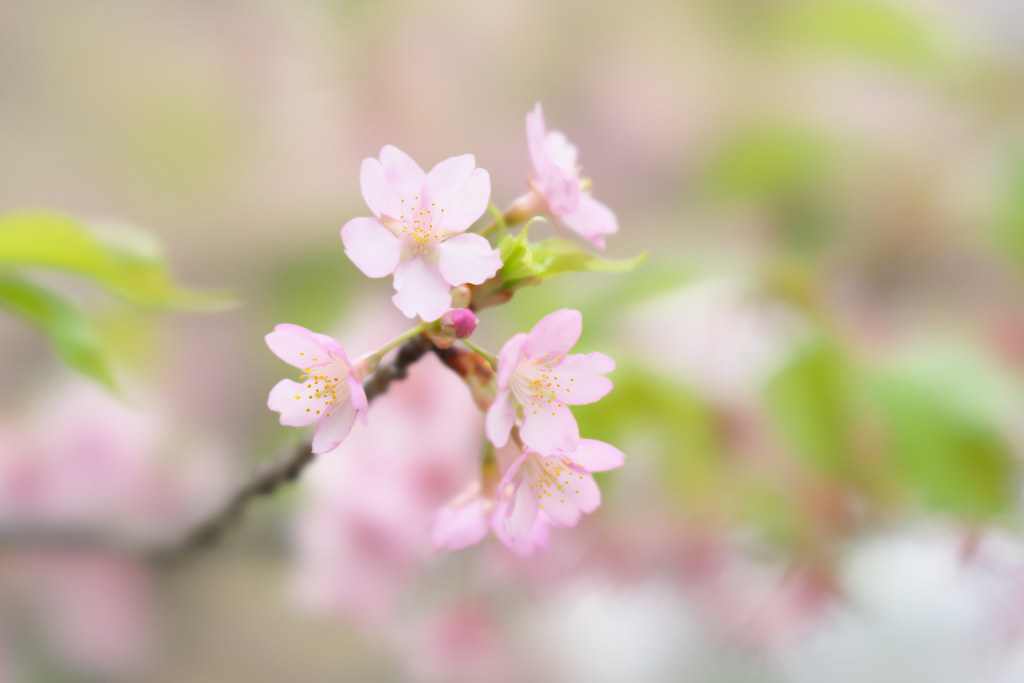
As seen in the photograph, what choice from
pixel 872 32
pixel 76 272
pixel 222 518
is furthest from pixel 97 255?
pixel 872 32

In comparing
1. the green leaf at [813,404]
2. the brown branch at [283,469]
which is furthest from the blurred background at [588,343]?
the brown branch at [283,469]

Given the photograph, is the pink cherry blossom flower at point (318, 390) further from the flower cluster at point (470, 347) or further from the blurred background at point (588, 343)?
the blurred background at point (588, 343)

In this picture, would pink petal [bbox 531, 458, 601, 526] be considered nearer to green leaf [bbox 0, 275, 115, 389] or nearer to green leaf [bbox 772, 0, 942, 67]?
green leaf [bbox 0, 275, 115, 389]

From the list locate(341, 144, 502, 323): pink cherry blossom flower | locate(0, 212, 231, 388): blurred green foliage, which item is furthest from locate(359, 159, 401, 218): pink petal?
locate(0, 212, 231, 388): blurred green foliage

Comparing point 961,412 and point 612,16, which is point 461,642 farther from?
point 612,16

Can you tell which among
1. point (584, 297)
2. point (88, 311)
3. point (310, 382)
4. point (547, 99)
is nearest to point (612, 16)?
point (547, 99)

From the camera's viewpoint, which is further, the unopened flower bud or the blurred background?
the blurred background
